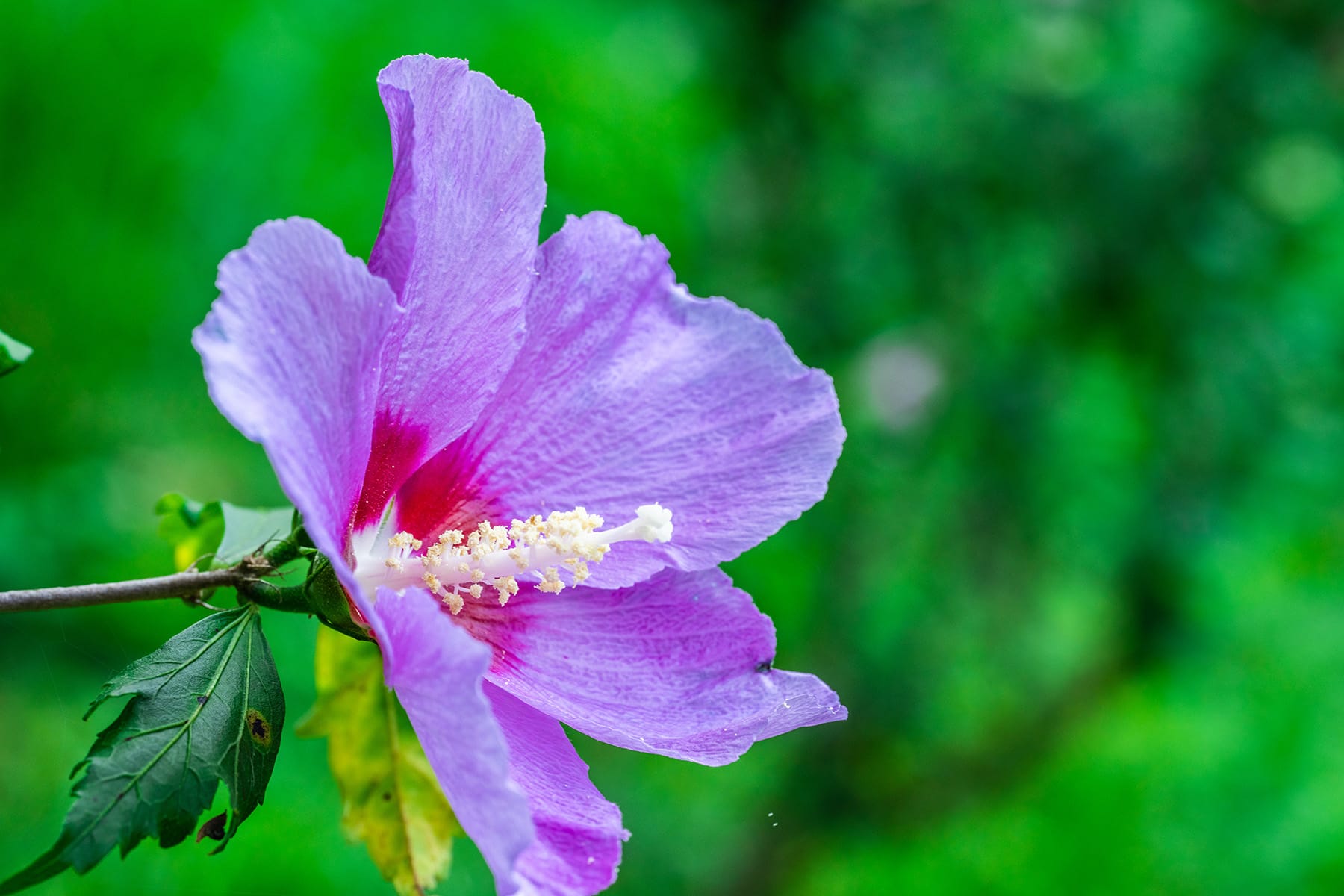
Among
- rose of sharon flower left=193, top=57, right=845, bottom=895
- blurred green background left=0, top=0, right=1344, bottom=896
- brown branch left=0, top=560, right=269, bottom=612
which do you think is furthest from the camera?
blurred green background left=0, top=0, right=1344, bottom=896

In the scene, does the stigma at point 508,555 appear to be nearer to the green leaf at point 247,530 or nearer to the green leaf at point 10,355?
the green leaf at point 247,530

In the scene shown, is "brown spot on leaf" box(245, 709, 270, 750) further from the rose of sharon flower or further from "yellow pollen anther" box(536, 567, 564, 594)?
"yellow pollen anther" box(536, 567, 564, 594)

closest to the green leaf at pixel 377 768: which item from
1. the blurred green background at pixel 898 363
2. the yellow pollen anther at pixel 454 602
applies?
the yellow pollen anther at pixel 454 602

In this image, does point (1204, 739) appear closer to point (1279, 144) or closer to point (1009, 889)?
point (1009, 889)

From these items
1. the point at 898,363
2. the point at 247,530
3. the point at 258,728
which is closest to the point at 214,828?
the point at 258,728

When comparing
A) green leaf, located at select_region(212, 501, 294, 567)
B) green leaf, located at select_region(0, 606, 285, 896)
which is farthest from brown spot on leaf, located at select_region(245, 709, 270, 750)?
green leaf, located at select_region(212, 501, 294, 567)

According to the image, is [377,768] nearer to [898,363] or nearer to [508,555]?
[508,555]

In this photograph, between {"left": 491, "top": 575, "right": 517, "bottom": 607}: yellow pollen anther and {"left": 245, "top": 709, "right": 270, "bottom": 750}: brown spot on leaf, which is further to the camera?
{"left": 491, "top": 575, "right": 517, "bottom": 607}: yellow pollen anther
